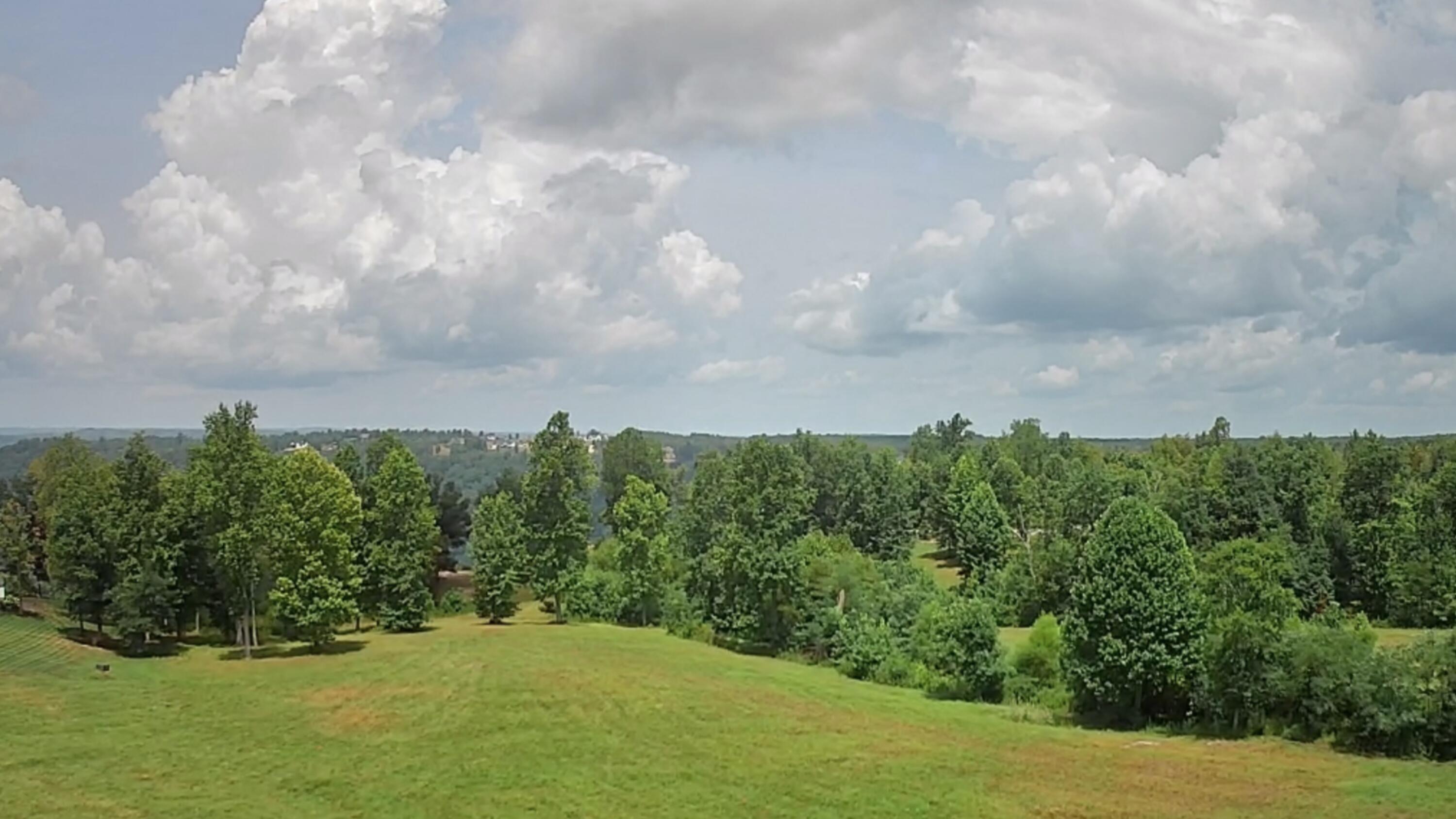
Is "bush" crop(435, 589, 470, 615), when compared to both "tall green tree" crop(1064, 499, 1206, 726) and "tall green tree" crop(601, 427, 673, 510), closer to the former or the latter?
"tall green tree" crop(601, 427, 673, 510)

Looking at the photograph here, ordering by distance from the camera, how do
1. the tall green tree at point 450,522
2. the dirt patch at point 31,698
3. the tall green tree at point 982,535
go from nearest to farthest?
the dirt patch at point 31,698, the tall green tree at point 982,535, the tall green tree at point 450,522

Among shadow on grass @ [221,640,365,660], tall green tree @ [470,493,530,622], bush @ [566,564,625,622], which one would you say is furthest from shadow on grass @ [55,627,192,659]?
bush @ [566,564,625,622]

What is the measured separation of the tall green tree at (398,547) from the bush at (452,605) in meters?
14.0

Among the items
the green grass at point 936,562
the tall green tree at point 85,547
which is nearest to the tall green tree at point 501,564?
the tall green tree at point 85,547

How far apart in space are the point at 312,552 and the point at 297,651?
6457 mm

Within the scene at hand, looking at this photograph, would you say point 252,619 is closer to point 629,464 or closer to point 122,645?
point 122,645

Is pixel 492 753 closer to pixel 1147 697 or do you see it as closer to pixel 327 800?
pixel 327 800

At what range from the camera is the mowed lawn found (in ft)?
121

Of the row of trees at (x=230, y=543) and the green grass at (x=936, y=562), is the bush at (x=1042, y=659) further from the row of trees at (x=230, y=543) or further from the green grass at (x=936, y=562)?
the row of trees at (x=230, y=543)

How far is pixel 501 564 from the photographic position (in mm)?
79750

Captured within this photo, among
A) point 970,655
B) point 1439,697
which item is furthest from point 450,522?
point 1439,697

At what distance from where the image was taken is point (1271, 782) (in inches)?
1620

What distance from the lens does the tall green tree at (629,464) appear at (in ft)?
407

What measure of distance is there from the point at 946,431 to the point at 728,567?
365ft
